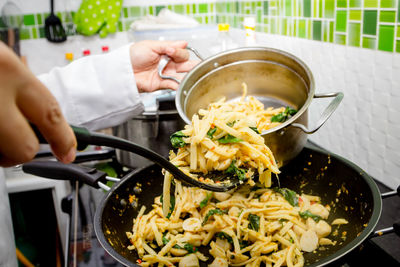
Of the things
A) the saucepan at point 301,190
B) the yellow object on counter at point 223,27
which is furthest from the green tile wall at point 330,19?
the saucepan at point 301,190

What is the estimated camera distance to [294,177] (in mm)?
1204

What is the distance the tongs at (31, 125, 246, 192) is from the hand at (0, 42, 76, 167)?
3 centimetres

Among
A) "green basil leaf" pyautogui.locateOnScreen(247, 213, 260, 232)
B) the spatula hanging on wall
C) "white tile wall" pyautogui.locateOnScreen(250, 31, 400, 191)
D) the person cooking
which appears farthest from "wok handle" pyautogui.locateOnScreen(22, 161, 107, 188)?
the spatula hanging on wall

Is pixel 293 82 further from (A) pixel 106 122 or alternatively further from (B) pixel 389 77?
(A) pixel 106 122

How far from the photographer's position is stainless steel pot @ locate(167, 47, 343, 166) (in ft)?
3.48

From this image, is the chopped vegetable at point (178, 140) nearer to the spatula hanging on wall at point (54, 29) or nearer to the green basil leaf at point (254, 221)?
the green basil leaf at point (254, 221)

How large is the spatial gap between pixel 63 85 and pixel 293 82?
0.77 m

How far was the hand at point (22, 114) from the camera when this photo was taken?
1.12 feet

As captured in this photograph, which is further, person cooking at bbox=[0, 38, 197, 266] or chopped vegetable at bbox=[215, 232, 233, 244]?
person cooking at bbox=[0, 38, 197, 266]

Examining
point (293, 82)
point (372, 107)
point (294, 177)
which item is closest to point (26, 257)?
point (294, 177)

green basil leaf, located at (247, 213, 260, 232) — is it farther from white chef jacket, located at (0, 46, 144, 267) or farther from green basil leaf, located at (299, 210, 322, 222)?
white chef jacket, located at (0, 46, 144, 267)

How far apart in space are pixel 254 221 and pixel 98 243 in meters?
0.48

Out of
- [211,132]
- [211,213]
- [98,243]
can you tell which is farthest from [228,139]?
[98,243]

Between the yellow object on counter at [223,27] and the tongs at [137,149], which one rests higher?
the yellow object on counter at [223,27]
